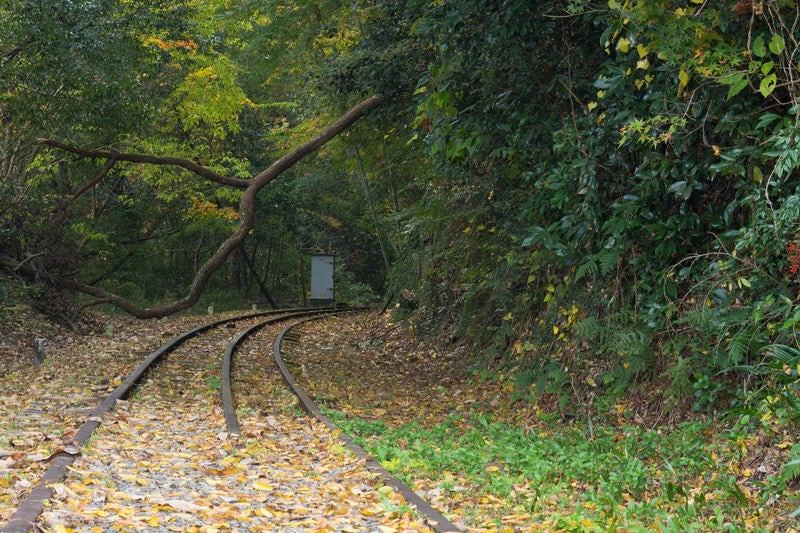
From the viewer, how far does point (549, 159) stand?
8.33m

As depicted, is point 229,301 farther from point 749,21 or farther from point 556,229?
point 749,21

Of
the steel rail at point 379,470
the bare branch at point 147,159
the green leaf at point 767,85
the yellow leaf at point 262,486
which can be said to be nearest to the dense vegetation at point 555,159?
the green leaf at point 767,85

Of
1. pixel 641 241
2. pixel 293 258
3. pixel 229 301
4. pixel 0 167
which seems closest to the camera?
pixel 641 241

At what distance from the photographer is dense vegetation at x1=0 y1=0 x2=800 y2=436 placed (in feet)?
19.6

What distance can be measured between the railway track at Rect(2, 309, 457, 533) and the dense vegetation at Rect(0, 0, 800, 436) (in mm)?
2779

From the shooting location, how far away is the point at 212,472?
6355 millimetres

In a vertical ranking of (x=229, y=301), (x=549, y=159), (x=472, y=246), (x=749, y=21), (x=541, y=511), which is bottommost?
(x=229, y=301)

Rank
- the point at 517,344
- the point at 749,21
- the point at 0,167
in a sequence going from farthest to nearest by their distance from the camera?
the point at 0,167 < the point at 517,344 < the point at 749,21

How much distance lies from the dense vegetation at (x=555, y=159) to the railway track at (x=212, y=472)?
2.78 m

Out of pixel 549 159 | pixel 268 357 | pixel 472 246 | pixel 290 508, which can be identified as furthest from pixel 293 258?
pixel 290 508

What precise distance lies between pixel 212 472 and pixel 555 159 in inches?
188

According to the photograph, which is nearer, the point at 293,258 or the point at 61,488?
the point at 61,488

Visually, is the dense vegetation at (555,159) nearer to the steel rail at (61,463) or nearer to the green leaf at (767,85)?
the green leaf at (767,85)

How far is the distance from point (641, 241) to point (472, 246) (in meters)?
4.93
